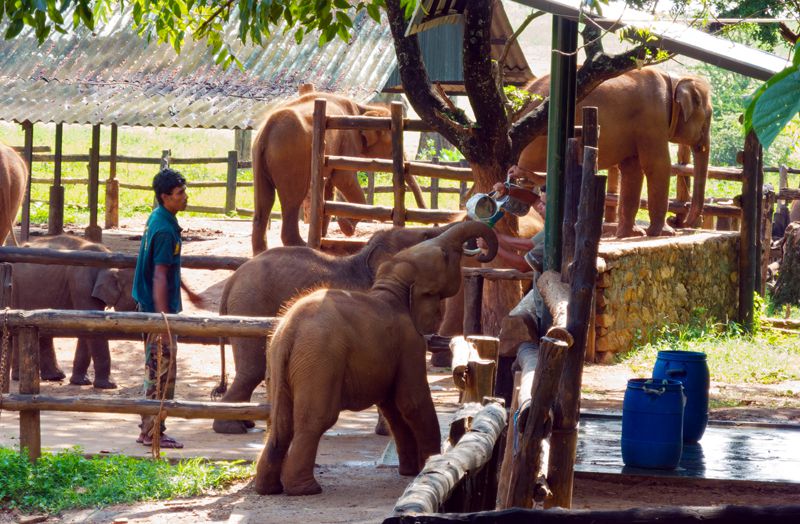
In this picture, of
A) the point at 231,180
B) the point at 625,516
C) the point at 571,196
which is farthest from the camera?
the point at 231,180

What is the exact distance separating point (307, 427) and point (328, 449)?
1.59m

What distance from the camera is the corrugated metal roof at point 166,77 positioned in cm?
1472

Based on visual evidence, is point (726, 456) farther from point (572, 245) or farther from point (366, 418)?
point (366, 418)

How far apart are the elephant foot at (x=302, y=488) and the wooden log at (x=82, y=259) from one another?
3.32 m

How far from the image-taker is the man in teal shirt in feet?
24.6

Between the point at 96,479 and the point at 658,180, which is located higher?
the point at 658,180

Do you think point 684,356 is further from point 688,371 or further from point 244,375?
point 244,375

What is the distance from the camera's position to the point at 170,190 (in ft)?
24.7

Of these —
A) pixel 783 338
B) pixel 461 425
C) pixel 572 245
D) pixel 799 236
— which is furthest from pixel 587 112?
pixel 799 236

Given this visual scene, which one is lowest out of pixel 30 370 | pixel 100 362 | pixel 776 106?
pixel 100 362

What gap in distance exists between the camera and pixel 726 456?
6.43 meters

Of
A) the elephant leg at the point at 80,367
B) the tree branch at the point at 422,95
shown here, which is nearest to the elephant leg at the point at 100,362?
the elephant leg at the point at 80,367

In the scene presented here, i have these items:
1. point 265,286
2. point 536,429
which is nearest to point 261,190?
point 265,286

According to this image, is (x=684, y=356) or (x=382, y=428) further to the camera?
(x=382, y=428)
